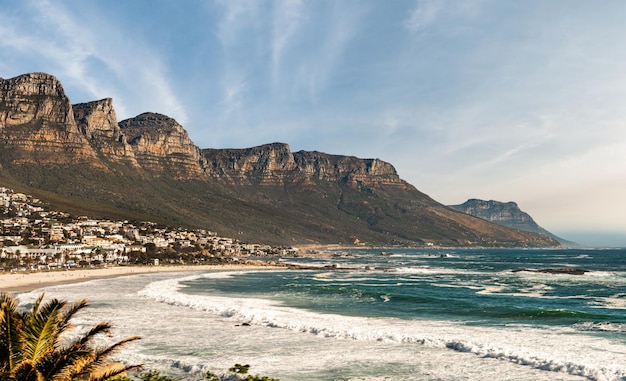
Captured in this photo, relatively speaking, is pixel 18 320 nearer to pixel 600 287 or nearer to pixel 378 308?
pixel 378 308

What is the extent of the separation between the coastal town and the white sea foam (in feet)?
214

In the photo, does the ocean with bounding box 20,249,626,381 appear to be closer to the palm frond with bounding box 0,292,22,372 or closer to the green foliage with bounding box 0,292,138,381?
the green foliage with bounding box 0,292,138,381

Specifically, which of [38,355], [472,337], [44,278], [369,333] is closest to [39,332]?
[38,355]

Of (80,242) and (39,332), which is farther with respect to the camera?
(80,242)

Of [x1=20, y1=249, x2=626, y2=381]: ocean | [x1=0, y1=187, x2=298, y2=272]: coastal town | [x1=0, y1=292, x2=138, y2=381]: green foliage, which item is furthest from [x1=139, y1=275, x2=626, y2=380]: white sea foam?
[x1=0, y1=187, x2=298, y2=272]: coastal town

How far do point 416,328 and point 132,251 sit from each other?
344 ft

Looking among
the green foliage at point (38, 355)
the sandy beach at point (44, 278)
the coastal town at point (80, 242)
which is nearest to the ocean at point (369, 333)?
the sandy beach at point (44, 278)

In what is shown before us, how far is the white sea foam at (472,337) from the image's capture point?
75.1 feet

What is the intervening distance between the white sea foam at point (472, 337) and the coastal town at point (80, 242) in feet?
214

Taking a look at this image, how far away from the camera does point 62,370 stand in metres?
9.05

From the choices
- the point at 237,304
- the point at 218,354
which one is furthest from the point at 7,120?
the point at 218,354

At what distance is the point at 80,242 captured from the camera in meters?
120

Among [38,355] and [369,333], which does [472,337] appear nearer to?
[369,333]

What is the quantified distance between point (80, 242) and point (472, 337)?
116 metres
